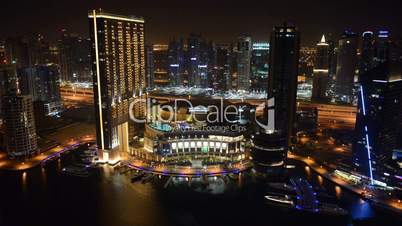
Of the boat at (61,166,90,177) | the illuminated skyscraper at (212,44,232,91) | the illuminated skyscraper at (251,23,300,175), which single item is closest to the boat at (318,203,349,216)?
the illuminated skyscraper at (251,23,300,175)

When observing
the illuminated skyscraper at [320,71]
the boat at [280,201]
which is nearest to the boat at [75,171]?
the boat at [280,201]

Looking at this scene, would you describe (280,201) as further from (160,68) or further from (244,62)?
(160,68)

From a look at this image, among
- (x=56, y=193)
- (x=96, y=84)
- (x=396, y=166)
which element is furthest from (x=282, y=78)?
(x=56, y=193)

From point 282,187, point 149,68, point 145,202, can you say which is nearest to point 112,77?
point 145,202

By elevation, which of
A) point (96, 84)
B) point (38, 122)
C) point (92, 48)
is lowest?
point (38, 122)

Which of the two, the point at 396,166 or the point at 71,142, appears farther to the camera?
the point at 71,142

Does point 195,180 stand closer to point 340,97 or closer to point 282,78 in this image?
point 282,78
